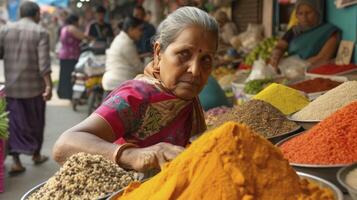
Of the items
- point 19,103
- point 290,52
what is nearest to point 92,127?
point 290,52

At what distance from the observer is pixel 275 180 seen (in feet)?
3.81

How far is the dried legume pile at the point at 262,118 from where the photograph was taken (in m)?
2.04

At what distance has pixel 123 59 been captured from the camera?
525 centimetres

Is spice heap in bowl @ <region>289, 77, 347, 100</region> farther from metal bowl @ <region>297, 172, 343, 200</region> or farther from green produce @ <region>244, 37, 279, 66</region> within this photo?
green produce @ <region>244, 37, 279, 66</region>

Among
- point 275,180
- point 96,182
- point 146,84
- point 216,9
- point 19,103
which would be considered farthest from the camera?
point 216,9

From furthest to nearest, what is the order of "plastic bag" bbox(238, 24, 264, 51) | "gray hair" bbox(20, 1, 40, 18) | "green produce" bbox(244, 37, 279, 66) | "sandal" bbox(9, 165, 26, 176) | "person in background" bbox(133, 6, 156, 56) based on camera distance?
"person in background" bbox(133, 6, 156, 56)
"plastic bag" bbox(238, 24, 264, 51)
"green produce" bbox(244, 37, 279, 66)
"gray hair" bbox(20, 1, 40, 18)
"sandal" bbox(9, 165, 26, 176)

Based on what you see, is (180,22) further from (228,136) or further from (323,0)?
(323,0)

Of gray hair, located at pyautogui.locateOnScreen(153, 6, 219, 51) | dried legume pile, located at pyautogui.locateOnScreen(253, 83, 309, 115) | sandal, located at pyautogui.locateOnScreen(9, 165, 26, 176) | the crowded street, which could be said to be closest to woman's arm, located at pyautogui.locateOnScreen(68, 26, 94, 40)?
sandal, located at pyautogui.locateOnScreen(9, 165, 26, 176)

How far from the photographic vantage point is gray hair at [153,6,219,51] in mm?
1618

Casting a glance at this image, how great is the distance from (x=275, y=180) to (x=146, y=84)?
2.18ft

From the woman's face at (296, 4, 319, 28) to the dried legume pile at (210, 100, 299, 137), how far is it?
2.57 m

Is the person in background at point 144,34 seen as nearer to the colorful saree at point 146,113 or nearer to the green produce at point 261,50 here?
the green produce at point 261,50

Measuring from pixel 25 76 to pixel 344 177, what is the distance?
165 inches

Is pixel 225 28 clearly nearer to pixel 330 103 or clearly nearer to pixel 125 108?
pixel 330 103
